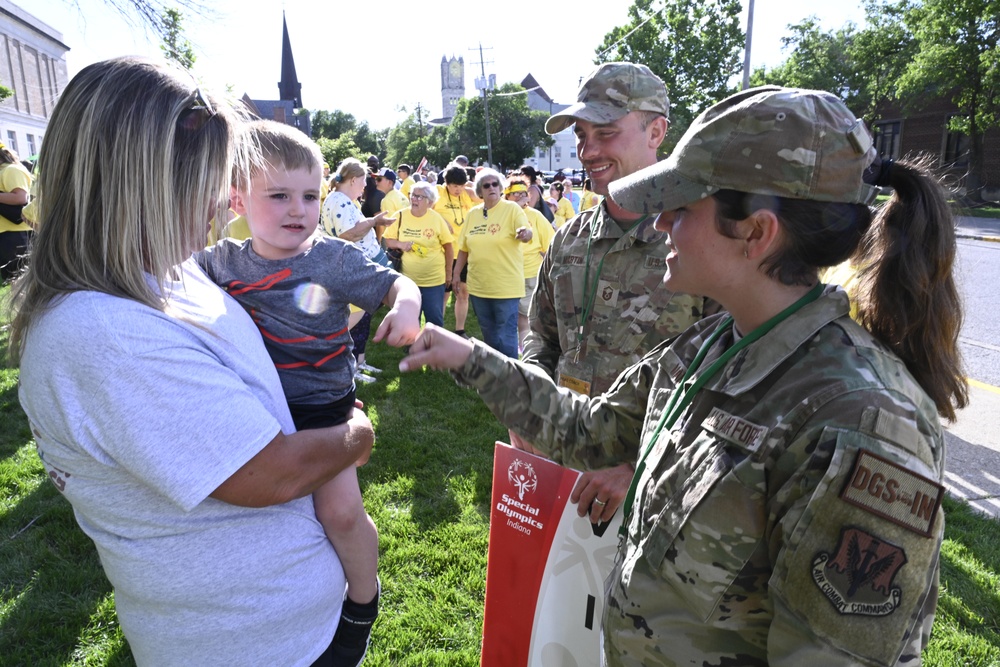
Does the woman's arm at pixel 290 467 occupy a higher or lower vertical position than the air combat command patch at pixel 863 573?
higher

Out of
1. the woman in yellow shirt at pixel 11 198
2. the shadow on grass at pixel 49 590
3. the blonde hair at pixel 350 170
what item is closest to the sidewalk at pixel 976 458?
the shadow on grass at pixel 49 590

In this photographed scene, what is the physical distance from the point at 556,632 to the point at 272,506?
1231 millimetres

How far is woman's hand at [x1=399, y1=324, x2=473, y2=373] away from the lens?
1852 mm

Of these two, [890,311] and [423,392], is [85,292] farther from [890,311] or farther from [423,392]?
[423,392]

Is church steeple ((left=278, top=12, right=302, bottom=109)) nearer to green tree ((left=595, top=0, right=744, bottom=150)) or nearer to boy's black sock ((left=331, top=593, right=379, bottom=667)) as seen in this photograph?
green tree ((left=595, top=0, right=744, bottom=150))

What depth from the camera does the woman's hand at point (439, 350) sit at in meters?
1.85

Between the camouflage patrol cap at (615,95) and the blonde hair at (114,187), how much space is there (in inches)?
66.8

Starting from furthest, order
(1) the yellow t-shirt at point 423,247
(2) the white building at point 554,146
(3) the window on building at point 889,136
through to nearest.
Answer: (2) the white building at point 554,146 < (3) the window on building at point 889,136 < (1) the yellow t-shirt at point 423,247

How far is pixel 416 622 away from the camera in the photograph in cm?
326

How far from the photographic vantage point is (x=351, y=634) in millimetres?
1733

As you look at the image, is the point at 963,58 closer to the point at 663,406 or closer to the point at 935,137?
the point at 935,137

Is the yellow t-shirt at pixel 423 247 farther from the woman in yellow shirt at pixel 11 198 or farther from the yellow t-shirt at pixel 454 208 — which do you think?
the woman in yellow shirt at pixel 11 198

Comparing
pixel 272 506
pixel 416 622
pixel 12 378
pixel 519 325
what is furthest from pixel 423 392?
pixel 272 506

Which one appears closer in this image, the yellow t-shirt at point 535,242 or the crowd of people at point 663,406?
the crowd of people at point 663,406
